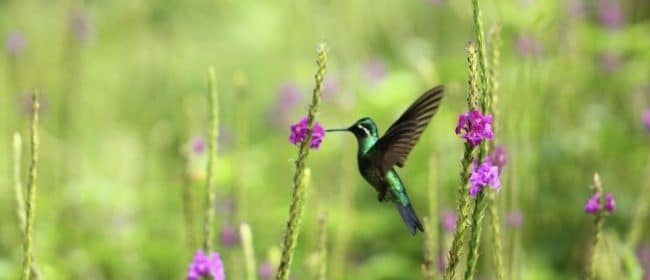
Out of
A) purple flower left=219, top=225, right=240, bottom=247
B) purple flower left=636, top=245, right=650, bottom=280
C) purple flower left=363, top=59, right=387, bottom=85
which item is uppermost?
purple flower left=363, top=59, right=387, bottom=85

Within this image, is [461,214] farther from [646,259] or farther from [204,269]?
[646,259]

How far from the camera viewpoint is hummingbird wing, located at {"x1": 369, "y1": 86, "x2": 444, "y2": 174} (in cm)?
92

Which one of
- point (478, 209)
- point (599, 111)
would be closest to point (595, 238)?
point (478, 209)

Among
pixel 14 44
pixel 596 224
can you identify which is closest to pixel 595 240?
pixel 596 224

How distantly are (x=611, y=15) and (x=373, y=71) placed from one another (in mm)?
1285

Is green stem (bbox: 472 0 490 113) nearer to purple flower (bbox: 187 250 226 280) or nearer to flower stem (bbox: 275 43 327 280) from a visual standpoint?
flower stem (bbox: 275 43 327 280)

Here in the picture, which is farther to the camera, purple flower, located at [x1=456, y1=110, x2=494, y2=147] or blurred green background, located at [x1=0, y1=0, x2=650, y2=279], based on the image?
blurred green background, located at [x1=0, y1=0, x2=650, y2=279]

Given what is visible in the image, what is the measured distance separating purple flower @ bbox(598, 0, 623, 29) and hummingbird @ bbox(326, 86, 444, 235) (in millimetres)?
3205

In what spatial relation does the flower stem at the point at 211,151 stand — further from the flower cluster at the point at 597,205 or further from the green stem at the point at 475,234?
the flower cluster at the point at 597,205

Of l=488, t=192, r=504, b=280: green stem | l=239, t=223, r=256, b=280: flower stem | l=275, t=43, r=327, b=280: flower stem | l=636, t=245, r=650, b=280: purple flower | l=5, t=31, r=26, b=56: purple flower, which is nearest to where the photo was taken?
l=275, t=43, r=327, b=280: flower stem

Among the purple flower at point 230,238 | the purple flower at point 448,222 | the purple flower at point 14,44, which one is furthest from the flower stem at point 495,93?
the purple flower at point 14,44

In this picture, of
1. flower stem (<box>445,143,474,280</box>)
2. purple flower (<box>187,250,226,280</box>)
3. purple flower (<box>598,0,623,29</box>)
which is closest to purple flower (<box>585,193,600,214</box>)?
flower stem (<box>445,143,474,280</box>)

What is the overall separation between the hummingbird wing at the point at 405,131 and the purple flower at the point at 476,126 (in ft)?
0.19

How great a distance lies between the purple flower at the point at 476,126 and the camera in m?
1.01
